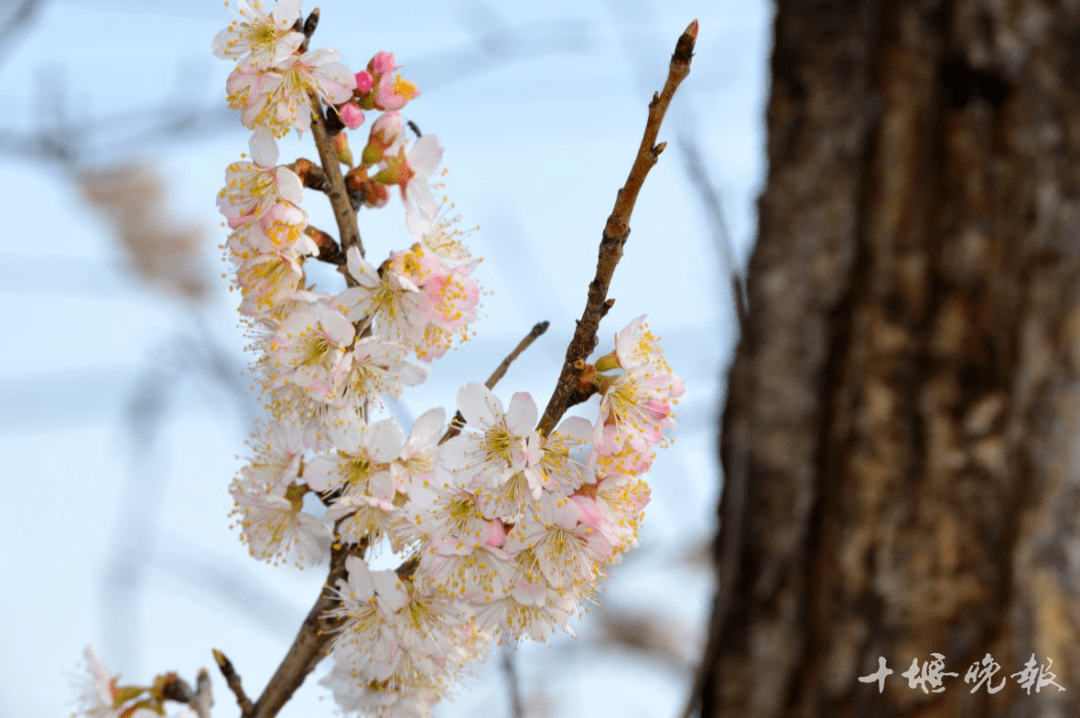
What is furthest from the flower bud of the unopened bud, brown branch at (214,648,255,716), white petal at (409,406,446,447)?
brown branch at (214,648,255,716)

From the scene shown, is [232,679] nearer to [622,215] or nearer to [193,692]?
[193,692]

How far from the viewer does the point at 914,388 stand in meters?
0.71

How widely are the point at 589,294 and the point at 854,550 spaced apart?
0.51 m

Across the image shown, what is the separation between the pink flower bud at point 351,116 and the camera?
143 centimetres

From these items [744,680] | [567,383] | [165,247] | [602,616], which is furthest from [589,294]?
[165,247]

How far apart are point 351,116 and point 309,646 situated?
0.72 metres

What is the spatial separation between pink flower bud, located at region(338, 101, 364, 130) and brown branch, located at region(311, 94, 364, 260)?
0.12 feet

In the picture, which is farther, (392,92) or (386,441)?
(392,92)

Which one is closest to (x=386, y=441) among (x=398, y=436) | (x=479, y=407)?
(x=398, y=436)

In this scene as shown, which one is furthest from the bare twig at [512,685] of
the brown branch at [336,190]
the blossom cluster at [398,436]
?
the brown branch at [336,190]

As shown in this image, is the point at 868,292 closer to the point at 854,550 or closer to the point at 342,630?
the point at 854,550

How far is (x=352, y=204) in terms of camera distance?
1.47 meters

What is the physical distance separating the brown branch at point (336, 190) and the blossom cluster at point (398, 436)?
0.02 meters

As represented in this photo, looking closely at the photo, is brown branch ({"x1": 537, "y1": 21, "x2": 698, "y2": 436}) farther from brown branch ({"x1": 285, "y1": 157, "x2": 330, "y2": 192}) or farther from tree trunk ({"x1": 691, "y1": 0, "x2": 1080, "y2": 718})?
brown branch ({"x1": 285, "y1": 157, "x2": 330, "y2": 192})
